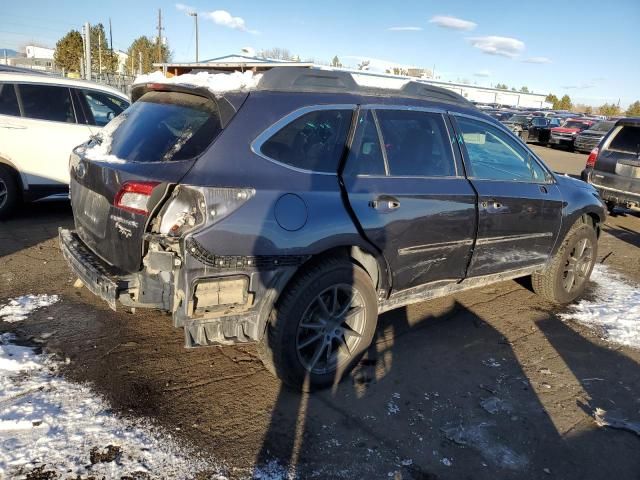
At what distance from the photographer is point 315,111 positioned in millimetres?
3250

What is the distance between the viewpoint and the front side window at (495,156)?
4.09 meters

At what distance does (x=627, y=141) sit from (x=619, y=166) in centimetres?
55

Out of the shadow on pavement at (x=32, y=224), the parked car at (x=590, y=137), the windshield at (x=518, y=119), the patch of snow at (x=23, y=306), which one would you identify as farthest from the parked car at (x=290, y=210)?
the windshield at (x=518, y=119)

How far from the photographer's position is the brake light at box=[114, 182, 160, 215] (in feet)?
9.43

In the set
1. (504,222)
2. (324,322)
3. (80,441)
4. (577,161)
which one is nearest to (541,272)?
(504,222)

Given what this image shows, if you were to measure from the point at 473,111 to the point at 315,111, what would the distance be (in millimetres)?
1613

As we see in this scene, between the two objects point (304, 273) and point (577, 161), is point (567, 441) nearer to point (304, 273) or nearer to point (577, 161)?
point (304, 273)

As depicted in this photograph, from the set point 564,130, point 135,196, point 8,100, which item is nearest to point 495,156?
point 135,196

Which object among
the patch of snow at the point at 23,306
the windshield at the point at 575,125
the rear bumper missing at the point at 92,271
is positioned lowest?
the patch of snow at the point at 23,306

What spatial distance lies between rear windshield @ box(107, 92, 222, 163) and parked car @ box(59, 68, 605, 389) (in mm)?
10

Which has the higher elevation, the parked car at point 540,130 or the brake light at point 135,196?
the brake light at point 135,196

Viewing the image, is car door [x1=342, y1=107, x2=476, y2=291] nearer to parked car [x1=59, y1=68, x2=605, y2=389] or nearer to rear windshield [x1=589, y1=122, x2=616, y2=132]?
parked car [x1=59, y1=68, x2=605, y2=389]

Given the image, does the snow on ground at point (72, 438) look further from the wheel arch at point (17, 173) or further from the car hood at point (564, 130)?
the car hood at point (564, 130)

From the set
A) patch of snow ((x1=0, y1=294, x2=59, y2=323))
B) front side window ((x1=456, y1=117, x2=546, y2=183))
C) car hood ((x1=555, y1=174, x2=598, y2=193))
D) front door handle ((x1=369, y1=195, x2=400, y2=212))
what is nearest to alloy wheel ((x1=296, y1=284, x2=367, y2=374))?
front door handle ((x1=369, y1=195, x2=400, y2=212))
